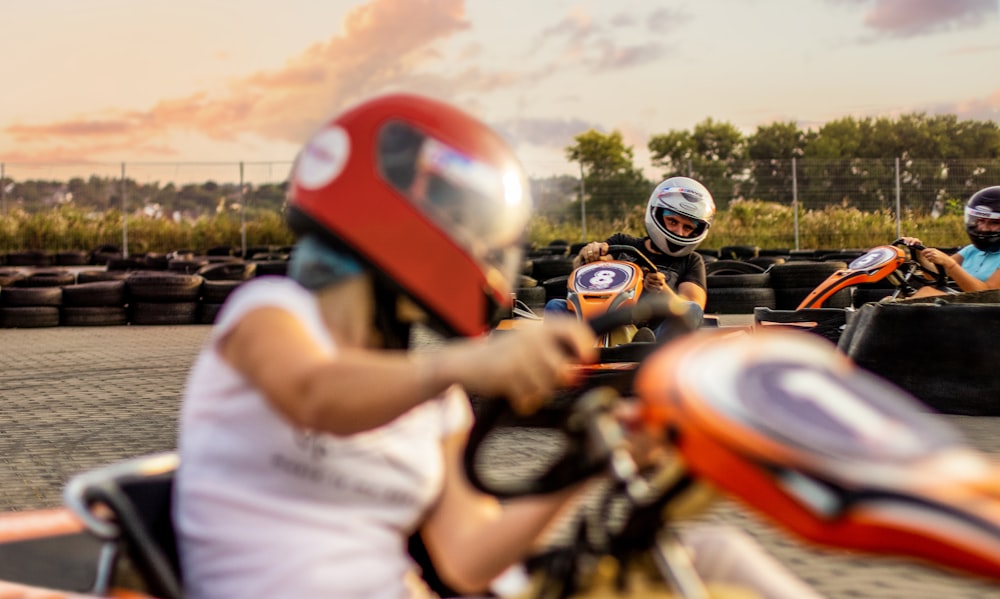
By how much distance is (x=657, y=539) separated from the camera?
139cm

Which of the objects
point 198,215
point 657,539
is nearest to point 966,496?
point 657,539

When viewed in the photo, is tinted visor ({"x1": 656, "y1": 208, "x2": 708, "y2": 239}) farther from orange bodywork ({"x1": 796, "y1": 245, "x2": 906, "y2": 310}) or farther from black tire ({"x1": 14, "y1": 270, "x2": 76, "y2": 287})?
black tire ({"x1": 14, "y1": 270, "x2": 76, "y2": 287})

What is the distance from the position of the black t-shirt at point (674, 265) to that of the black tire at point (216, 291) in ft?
21.2

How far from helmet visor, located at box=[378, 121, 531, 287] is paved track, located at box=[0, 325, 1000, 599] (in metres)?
0.62

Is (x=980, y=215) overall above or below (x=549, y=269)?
above

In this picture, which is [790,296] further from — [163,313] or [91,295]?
[91,295]

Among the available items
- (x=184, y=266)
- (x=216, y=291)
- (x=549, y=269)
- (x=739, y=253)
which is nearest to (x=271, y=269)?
(x=216, y=291)

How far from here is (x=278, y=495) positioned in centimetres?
151

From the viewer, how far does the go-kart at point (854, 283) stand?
23.2 ft

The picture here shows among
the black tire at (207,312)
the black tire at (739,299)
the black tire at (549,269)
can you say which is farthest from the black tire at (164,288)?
the black tire at (739,299)

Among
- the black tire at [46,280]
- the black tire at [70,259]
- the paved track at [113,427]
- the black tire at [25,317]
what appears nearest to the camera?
the paved track at [113,427]

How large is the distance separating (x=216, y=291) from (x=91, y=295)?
4.15 feet

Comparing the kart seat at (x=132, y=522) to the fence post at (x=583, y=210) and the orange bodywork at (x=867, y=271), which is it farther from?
the fence post at (x=583, y=210)

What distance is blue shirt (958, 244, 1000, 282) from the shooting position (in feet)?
22.7
